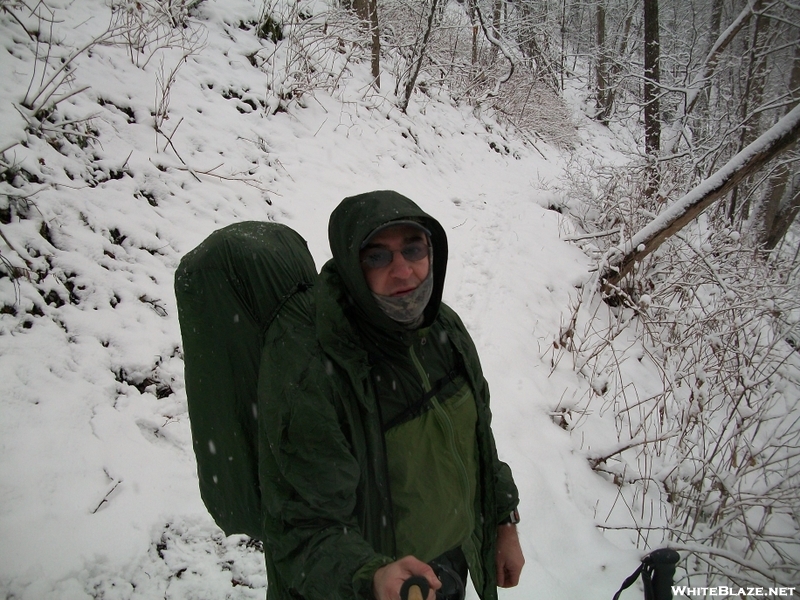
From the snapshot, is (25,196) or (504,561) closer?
(504,561)

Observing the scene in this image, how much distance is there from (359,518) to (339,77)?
7.38 meters

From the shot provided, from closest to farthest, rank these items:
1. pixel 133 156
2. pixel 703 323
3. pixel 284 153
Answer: pixel 133 156
pixel 703 323
pixel 284 153

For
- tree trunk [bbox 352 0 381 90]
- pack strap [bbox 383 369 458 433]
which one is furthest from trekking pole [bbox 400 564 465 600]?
tree trunk [bbox 352 0 381 90]

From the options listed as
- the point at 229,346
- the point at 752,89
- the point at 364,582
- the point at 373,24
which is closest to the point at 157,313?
the point at 229,346

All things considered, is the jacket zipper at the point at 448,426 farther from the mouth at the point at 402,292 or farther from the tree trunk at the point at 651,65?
the tree trunk at the point at 651,65

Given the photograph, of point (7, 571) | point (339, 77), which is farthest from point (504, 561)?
point (339, 77)

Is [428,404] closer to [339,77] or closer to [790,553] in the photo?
[790,553]

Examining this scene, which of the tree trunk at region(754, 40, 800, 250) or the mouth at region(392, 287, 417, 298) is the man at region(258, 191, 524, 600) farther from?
the tree trunk at region(754, 40, 800, 250)

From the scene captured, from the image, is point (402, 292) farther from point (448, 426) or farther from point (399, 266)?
point (448, 426)

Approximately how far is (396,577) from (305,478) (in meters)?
0.31

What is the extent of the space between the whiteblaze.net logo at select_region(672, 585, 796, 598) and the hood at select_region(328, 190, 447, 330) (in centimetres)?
194

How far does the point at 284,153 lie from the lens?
17.9 ft

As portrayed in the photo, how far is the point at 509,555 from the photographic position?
1.54 metres

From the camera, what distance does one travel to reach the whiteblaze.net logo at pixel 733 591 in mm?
2023
